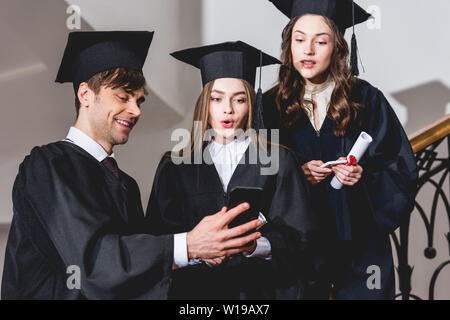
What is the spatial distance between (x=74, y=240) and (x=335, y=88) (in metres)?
1.38

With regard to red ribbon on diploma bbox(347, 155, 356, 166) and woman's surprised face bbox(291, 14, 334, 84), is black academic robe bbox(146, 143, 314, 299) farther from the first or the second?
woman's surprised face bbox(291, 14, 334, 84)

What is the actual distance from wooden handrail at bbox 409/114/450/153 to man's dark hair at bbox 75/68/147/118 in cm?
140

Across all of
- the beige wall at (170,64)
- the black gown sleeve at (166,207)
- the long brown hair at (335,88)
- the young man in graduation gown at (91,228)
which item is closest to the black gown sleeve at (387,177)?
the long brown hair at (335,88)

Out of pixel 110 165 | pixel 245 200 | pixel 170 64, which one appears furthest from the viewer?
pixel 170 64

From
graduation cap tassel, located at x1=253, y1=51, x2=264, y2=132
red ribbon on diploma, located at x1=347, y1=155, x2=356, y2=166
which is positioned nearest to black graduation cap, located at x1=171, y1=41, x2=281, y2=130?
graduation cap tassel, located at x1=253, y1=51, x2=264, y2=132

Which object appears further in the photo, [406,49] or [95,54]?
[406,49]

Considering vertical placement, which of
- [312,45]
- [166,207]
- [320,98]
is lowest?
[166,207]

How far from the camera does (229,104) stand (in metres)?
2.40

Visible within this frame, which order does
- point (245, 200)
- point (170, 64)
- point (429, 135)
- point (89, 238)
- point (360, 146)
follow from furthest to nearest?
point (170, 64) < point (429, 135) < point (360, 146) < point (245, 200) < point (89, 238)

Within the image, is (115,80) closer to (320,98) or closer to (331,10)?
(320,98)

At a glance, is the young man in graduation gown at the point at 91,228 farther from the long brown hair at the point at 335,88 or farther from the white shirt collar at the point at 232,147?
the long brown hair at the point at 335,88

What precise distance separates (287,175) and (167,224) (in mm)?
567

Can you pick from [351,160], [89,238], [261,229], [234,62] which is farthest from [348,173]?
[89,238]
